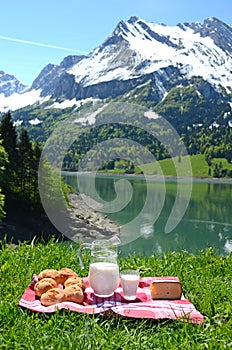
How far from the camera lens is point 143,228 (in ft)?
157

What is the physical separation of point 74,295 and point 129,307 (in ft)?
1.69

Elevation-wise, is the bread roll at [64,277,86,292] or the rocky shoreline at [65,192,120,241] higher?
the bread roll at [64,277,86,292]

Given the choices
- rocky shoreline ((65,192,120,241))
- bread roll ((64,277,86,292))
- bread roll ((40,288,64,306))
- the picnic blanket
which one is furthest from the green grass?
rocky shoreline ((65,192,120,241))

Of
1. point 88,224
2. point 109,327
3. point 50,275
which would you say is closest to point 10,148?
point 88,224

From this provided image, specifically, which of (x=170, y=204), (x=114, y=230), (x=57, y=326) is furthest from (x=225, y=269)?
(x=170, y=204)

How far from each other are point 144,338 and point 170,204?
2733 inches

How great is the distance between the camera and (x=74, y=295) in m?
3.70

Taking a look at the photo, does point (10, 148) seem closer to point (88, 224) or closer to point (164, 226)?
point (88, 224)

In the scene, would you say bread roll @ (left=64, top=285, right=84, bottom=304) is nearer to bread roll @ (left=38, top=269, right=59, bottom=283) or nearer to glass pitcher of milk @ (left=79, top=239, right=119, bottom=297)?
glass pitcher of milk @ (left=79, top=239, right=119, bottom=297)

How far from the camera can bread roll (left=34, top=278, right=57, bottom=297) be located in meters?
3.81

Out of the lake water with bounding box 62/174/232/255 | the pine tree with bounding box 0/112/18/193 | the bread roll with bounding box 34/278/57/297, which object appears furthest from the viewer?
the pine tree with bounding box 0/112/18/193

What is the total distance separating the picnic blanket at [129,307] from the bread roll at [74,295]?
60mm

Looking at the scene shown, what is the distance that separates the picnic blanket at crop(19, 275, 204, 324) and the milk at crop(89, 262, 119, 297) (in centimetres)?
7

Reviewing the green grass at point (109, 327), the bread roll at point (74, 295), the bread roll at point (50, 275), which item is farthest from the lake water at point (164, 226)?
the bread roll at point (74, 295)
